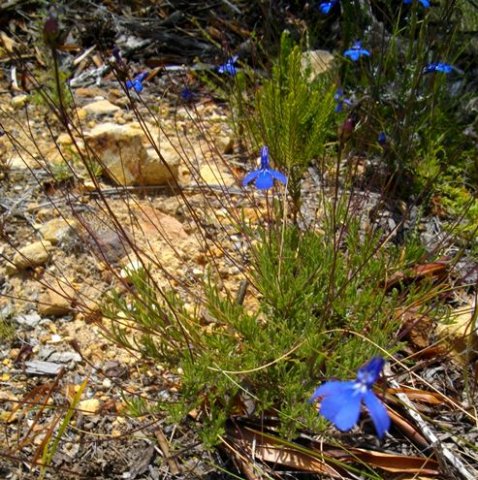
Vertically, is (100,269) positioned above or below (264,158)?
below

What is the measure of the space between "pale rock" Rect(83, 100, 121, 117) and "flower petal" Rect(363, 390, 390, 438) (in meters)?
3.08

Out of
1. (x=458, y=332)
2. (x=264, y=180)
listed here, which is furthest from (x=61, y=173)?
(x=458, y=332)

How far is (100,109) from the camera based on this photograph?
3969 millimetres

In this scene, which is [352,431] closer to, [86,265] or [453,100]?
[86,265]

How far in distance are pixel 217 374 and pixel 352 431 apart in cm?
55

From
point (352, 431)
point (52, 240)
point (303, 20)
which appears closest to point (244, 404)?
point (352, 431)

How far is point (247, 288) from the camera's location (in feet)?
9.18

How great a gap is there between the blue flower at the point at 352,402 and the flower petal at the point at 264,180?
1.09m

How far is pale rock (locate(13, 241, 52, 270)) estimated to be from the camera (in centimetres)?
276

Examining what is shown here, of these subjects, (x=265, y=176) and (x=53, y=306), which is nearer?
(x=265, y=176)

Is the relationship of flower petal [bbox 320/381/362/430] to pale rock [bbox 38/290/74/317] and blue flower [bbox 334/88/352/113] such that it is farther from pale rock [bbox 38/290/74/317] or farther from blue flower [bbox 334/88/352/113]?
blue flower [bbox 334/88/352/113]

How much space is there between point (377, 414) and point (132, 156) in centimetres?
235

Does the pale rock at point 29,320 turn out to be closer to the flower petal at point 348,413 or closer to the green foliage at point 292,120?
the green foliage at point 292,120

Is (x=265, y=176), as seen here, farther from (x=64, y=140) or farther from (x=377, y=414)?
(x=64, y=140)
